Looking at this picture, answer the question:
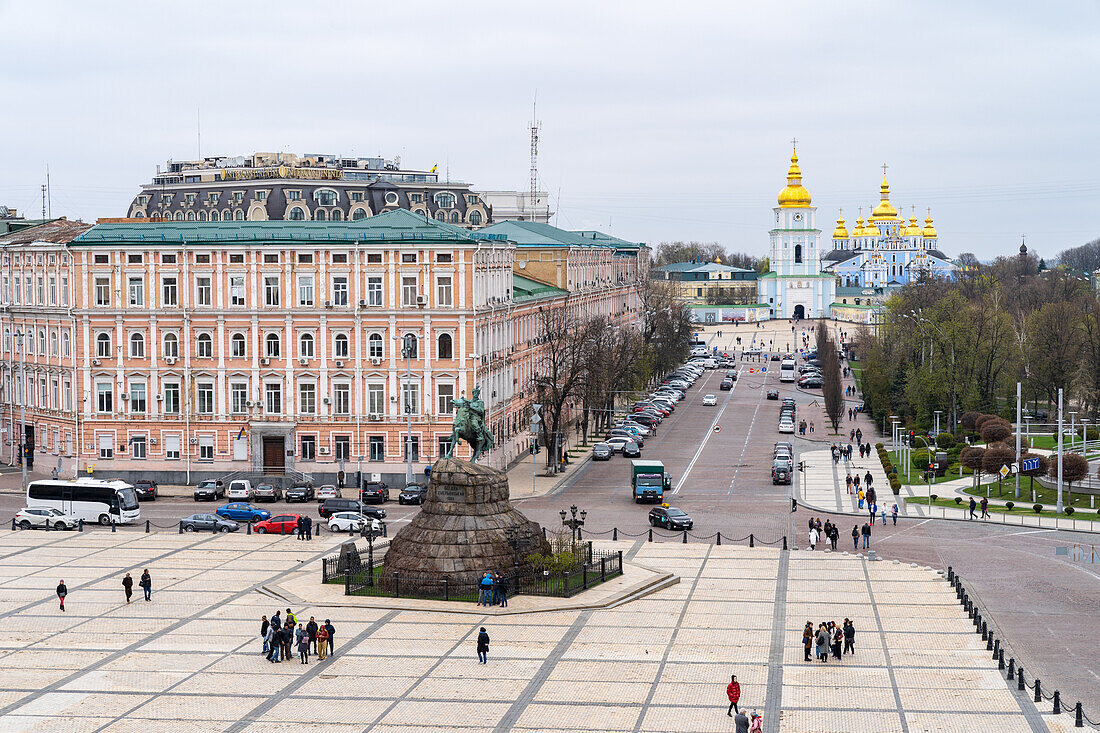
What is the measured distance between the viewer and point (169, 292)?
7675cm

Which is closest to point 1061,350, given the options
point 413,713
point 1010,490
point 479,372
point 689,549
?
point 1010,490

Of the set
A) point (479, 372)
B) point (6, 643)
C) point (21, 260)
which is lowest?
point (6, 643)

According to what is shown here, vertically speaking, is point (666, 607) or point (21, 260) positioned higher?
point (21, 260)

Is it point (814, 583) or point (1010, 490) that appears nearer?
point (814, 583)

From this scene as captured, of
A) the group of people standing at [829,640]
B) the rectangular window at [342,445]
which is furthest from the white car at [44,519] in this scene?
the group of people standing at [829,640]

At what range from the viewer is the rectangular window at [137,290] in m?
77.0

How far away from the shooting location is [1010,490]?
73.9m

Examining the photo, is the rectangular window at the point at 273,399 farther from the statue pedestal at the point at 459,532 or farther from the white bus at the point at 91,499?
the statue pedestal at the point at 459,532

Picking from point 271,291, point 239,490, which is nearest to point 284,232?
point 271,291

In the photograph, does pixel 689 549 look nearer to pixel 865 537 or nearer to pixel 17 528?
pixel 865 537

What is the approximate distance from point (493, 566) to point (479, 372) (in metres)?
29.8

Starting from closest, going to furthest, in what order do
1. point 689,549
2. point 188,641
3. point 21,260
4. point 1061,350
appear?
1. point 188,641
2. point 689,549
3. point 21,260
4. point 1061,350

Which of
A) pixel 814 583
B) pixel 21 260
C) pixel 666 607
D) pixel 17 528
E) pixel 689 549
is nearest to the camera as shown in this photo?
pixel 666 607

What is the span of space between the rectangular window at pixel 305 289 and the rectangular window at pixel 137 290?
9015mm
